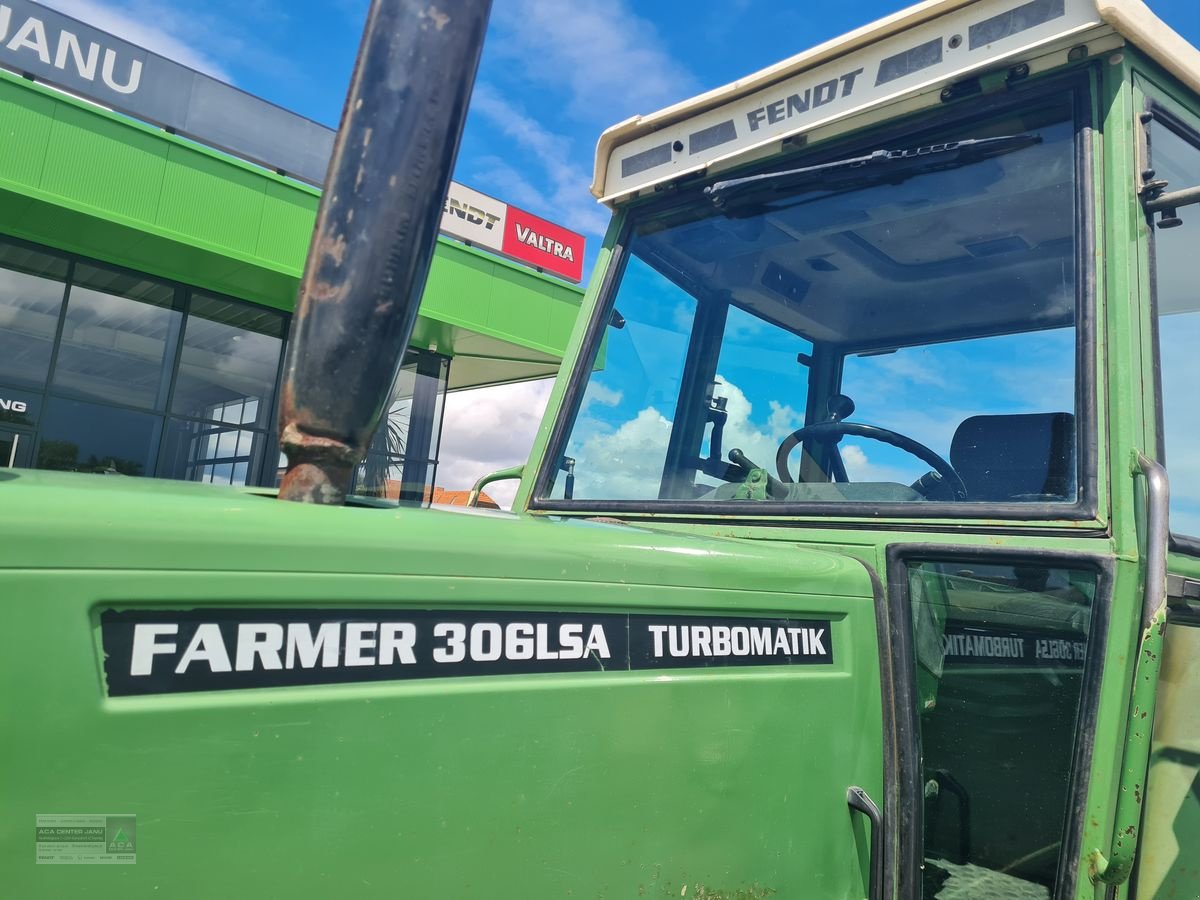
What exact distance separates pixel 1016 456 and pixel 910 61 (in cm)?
84

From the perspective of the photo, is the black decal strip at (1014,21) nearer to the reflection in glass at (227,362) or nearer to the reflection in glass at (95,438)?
the reflection in glass at (95,438)

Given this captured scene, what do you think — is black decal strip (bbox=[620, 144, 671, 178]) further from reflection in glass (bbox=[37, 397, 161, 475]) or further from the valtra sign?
the valtra sign

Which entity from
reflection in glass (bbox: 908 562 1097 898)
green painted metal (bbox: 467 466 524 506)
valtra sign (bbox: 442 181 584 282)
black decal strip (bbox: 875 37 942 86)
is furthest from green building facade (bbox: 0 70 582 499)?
reflection in glass (bbox: 908 562 1097 898)

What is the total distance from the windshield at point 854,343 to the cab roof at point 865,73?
4.2 inches

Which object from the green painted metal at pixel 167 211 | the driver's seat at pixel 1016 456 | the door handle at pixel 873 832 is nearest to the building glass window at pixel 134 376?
the green painted metal at pixel 167 211

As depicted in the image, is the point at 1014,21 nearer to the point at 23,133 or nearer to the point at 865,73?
the point at 865,73

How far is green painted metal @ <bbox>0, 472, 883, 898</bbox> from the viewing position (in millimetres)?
1029

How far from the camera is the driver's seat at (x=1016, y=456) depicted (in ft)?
→ 5.74

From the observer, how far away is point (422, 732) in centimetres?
123

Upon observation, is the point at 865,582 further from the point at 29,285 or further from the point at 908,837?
the point at 29,285

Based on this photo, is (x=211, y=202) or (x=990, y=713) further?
(x=211, y=202)

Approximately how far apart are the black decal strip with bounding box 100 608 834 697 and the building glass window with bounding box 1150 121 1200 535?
0.89 metres

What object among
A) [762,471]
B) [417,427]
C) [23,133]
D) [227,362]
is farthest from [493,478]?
[417,427]

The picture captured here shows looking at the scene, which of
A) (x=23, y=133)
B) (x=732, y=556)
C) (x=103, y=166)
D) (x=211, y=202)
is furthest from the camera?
(x=211, y=202)
